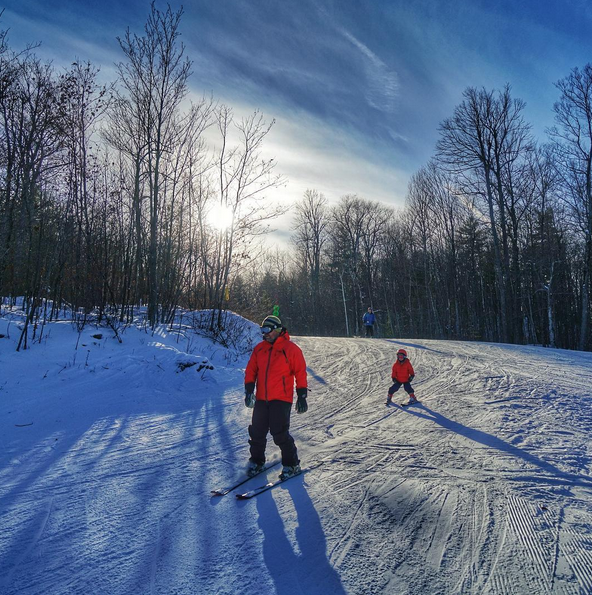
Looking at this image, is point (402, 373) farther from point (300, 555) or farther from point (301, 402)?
point (300, 555)

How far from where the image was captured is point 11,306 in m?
9.70

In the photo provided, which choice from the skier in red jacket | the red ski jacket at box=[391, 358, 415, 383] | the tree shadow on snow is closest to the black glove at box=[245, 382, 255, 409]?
the skier in red jacket

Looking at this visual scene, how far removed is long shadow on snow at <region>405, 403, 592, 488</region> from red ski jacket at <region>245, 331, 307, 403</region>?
2.78 metres

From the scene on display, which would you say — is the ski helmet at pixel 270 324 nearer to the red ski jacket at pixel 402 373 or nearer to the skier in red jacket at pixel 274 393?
the skier in red jacket at pixel 274 393

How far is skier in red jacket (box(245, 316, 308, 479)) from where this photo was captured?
414 cm

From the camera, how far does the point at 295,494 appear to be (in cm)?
367

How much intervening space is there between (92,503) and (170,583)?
1.46m

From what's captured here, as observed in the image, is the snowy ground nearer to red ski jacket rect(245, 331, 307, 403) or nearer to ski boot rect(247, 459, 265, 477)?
ski boot rect(247, 459, 265, 477)

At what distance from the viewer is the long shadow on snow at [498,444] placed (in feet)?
12.5

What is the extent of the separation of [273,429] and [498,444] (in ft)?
10.1

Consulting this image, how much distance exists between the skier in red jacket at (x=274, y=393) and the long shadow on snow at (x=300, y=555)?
2.24 ft

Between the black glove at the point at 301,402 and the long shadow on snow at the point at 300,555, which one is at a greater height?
the black glove at the point at 301,402

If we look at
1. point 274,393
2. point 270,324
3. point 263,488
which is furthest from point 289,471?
point 270,324

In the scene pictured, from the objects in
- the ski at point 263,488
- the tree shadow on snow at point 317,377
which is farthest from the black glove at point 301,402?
the tree shadow on snow at point 317,377
